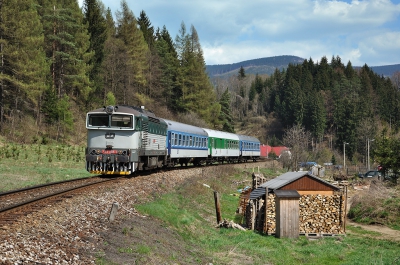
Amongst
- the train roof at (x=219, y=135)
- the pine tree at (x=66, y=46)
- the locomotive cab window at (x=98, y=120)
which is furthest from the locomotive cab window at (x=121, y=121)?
the pine tree at (x=66, y=46)

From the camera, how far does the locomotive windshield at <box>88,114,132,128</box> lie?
68.3 feet

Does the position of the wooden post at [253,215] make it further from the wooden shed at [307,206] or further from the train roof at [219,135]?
the train roof at [219,135]

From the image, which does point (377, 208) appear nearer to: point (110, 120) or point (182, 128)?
point (182, 128)

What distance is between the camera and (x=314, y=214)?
22203 mm

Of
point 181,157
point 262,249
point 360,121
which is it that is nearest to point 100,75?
point 181,157

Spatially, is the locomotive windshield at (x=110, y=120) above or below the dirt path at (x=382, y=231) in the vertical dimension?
above

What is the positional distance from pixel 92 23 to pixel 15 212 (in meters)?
52.7

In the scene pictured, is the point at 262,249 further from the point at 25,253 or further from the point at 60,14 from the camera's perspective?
the point at 60,14

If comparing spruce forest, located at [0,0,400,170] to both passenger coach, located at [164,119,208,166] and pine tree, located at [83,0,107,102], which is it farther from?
passenger coach, located at [164,119,208,166]

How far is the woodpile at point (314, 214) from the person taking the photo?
2192 centimetres

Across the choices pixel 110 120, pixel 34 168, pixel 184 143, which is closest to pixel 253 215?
pixel 110 120

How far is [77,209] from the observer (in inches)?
480

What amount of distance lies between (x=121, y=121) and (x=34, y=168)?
330 inches

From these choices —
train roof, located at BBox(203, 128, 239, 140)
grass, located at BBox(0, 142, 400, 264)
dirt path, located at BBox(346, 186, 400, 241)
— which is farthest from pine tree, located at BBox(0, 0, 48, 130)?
dirt path, located at BBox(346, 186, 400, 241)
